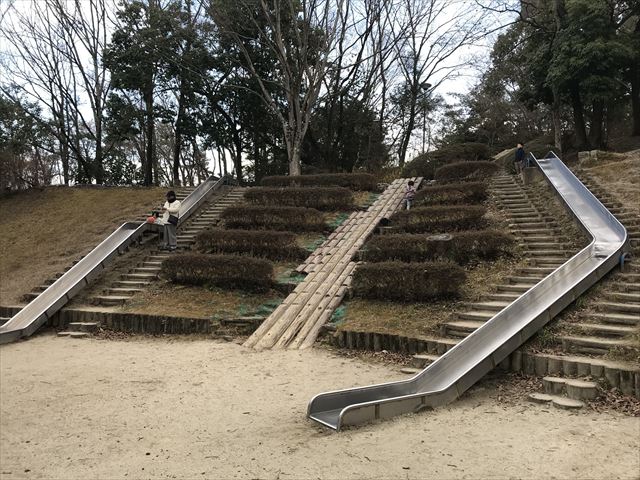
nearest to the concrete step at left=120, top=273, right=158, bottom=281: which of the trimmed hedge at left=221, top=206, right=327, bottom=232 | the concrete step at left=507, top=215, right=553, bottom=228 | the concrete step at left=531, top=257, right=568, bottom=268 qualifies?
the trimmed hedge at left=221, top=206, right=327, bottom=232

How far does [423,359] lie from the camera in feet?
21.2

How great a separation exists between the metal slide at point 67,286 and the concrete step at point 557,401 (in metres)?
8.34

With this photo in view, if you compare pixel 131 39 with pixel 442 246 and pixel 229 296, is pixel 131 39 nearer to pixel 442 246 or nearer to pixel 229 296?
pixel 229 296

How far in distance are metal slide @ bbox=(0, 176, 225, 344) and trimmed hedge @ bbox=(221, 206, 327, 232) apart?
8.14 feet

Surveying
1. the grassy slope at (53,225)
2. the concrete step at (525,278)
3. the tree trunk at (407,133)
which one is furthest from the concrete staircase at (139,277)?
the tree trunk at (407,133)

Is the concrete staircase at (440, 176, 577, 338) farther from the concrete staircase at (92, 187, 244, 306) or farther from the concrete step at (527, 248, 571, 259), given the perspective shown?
the concrete staircase at (92, 187, 244, 306)

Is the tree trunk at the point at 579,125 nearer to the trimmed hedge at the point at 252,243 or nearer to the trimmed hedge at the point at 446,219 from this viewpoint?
the trimmed hedge at the point at 446,219

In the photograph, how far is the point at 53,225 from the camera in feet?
49.7

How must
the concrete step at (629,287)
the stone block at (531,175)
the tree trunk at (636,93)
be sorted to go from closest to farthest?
1. the concrete step at (629,287)
2. the stone block at (531,175)
3. the tree trunk at (636,93)

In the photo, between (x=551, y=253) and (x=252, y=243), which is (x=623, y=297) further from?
(x=252, y=243)

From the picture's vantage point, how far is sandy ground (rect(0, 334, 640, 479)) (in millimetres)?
3627

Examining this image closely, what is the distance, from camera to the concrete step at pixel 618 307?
21.1ft

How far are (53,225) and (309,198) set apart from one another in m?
8.06

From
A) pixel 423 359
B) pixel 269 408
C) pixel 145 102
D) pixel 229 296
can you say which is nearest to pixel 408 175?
pixel 145 102
